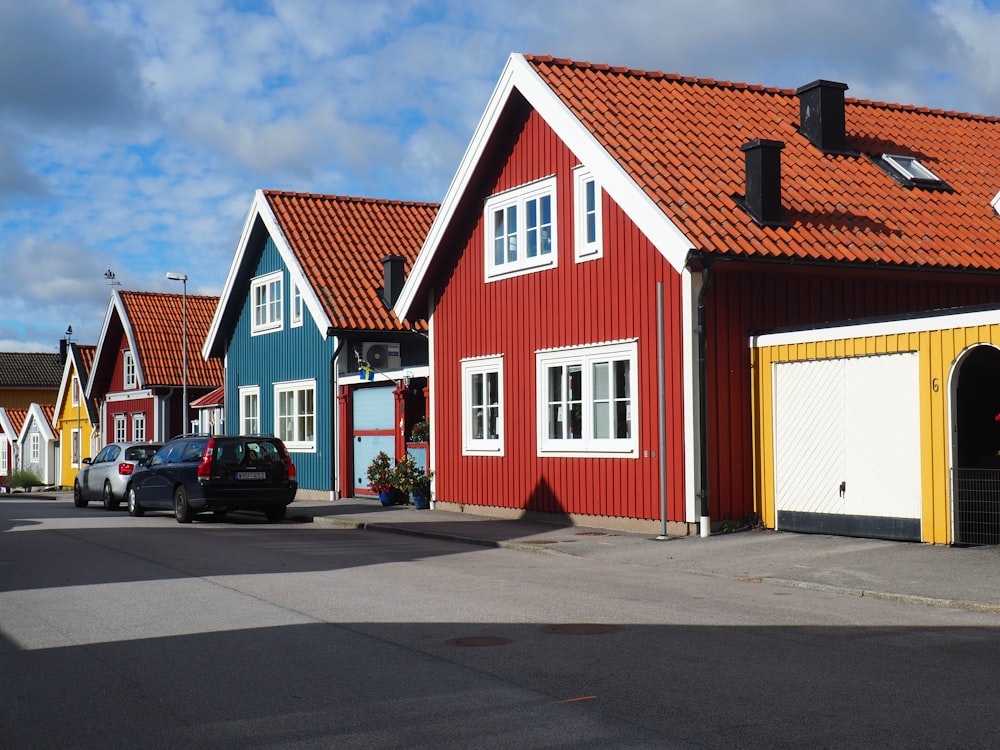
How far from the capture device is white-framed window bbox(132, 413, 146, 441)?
44.5 m

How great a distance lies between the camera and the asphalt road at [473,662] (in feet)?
20.6

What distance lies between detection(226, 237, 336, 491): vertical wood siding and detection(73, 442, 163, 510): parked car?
3557 millimetres

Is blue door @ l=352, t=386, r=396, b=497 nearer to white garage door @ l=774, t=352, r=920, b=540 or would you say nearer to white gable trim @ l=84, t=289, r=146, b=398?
white garage door @ l=774, t=352, r=920, b=540

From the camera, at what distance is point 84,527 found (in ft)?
70.5

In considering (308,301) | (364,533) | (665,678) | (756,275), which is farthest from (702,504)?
(308,301)

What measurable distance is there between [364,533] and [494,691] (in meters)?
13.0

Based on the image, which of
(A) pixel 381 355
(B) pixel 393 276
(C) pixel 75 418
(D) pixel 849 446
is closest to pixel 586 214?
(D) pixel 849 446

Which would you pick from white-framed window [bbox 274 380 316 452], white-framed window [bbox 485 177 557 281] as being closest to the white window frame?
white-framed window [bbox 274 380 316 452]

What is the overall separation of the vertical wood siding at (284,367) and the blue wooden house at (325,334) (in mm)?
40

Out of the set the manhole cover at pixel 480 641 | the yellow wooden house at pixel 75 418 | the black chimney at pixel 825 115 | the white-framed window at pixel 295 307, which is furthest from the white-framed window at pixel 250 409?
the manhole cover at pixel 480 641

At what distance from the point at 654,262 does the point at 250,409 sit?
18813mm

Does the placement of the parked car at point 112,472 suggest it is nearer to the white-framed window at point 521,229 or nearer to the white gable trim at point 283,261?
the white gable trim at point 283,261

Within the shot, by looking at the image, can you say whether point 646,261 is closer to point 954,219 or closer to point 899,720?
point 954,219

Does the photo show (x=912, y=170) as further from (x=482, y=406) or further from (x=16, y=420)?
(x=16, y=420)
